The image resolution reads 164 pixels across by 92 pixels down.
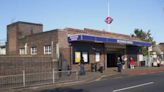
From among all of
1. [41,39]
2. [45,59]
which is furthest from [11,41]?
[45,59]

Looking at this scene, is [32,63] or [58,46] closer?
[32,63]

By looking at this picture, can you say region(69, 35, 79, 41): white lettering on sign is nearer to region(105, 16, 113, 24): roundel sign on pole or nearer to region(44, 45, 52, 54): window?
region(44, 45, 52, 54): window

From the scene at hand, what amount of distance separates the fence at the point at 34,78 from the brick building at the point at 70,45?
3.43 metres

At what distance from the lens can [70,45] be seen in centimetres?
2688

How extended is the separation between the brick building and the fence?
3.43 m

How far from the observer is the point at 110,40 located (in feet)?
94.8

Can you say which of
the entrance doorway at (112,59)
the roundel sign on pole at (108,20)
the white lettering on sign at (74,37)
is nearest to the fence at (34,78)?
the white lettering on sign at (74,37)

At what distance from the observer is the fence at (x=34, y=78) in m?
15.9

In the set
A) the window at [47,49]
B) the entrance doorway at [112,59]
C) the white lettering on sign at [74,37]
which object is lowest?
the entrance doorway at [112,59]

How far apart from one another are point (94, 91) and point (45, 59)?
8.87 m

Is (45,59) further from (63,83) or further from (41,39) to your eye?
(41,39)

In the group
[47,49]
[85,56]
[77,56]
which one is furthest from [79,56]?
[47,49]

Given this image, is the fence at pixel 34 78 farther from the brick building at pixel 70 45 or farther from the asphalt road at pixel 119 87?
the brick building at pixel 70 45

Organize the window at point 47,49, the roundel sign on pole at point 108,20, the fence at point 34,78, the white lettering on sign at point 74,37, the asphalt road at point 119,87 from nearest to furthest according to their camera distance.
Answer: the asphalt road at point 119,87
the fence at point 34,78
the white lettering on sign at point 74,37
the window at point 47,49
the roundel sign on pole at point 108,20
